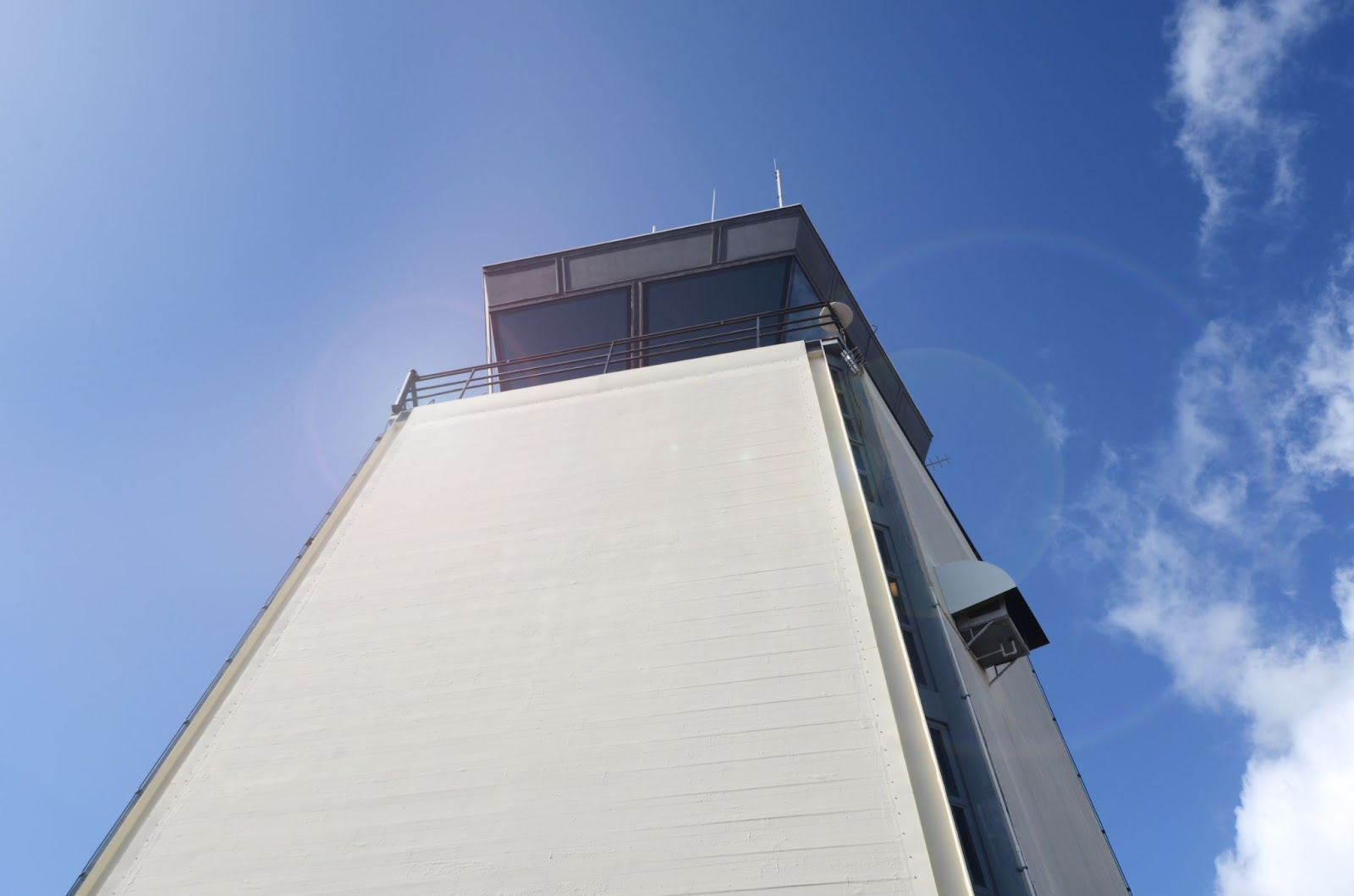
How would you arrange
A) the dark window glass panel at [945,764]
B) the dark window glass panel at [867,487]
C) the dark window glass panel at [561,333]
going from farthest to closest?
the dark window glass panel at [561,333] < the dark window glass panel at [867,487] < the dark window glass panel at [945,764]

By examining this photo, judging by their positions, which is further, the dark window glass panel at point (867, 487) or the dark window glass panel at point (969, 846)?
the dark window glass panel at point (867, 487)

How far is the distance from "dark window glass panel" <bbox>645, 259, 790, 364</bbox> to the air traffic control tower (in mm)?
1553

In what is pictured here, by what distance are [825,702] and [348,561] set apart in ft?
14.5

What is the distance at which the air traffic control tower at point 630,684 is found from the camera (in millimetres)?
4441

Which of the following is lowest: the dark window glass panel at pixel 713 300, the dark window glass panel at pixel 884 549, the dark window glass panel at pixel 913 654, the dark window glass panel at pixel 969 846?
the dark window glass panel at pixel 969 846

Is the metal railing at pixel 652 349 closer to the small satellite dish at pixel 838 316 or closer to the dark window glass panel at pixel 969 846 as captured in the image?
the small satellite dish at pixel 838 316

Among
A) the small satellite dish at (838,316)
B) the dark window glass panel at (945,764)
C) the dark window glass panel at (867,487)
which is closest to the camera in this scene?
the dark window glass panel at (945,764)

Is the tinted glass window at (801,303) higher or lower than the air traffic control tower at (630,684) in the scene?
higher

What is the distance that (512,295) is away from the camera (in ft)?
38.0

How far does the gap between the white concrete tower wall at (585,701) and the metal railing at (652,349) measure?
1976 mm

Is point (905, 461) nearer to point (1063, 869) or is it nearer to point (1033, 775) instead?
point (1033, 775)

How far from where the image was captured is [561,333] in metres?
11.2

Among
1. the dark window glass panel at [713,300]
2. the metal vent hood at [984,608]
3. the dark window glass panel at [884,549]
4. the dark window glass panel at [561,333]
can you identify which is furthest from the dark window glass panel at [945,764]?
the dark window glass panel at [561,333]

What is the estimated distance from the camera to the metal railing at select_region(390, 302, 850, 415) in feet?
31.6
